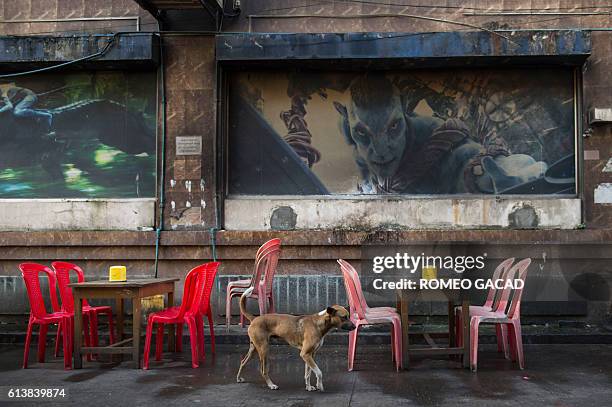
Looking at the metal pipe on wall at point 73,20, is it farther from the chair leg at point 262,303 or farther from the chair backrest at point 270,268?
the chair leg at point 262,303

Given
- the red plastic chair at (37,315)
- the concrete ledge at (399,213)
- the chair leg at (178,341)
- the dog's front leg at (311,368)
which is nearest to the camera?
the dog's front leg at (311,368)

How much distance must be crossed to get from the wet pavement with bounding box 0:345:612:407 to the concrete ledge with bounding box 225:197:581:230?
9.65ft

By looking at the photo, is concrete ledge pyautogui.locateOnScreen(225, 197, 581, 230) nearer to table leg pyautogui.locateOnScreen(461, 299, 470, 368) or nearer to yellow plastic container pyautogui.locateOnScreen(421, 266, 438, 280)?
yellow plastic container pyautogui.locateOnScreen(421, 266, 438, 280)

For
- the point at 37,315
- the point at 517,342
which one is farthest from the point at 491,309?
the point at 37,315

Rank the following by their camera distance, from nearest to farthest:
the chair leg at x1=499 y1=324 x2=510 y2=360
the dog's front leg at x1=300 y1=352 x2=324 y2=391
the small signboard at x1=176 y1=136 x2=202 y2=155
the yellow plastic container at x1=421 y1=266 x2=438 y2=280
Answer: the dog's front leg at x1=300 y1=352 x2=324 y2=391 < the yellow plastic container at x1=421 y1=266 x2=438 y2=280 < the chair leg at x1=499 y1=324 x2=510 y2=360 < the small signboard at x1=176 y1=136 x2=202 y2=155

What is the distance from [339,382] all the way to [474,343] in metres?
1.66

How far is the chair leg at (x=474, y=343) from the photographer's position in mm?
8445

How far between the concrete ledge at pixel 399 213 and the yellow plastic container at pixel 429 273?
3131mm

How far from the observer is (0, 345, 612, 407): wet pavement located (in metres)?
7.06

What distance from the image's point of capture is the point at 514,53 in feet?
39.4

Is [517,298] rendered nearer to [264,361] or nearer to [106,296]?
[264,361]

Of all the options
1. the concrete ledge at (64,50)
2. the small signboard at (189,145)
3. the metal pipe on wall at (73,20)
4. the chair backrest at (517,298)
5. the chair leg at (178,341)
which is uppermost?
the metal pipe on wall at (73,20)

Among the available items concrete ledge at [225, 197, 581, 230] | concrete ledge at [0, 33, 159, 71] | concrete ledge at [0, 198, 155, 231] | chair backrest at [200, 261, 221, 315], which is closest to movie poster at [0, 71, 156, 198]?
concrete ledge at [0, 198, 155, 231]

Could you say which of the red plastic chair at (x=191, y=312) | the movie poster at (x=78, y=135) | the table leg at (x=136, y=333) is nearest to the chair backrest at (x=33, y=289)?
the table leg at (x=136, y=333)
